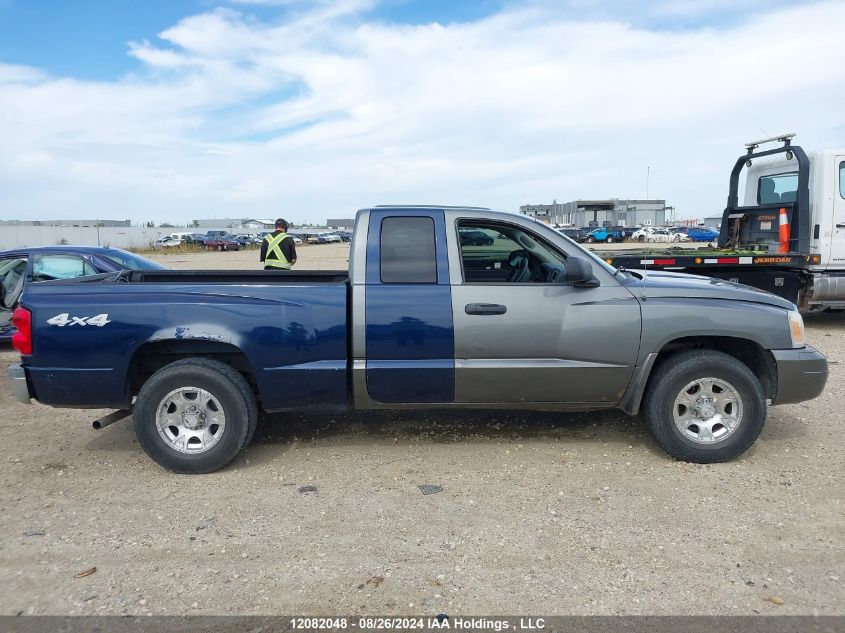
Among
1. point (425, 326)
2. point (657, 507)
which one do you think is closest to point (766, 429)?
point (657, 507)

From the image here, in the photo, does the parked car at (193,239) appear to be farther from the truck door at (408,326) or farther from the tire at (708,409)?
the tire at (708,409)

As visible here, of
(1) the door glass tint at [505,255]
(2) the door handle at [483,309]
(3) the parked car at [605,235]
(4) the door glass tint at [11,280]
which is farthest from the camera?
(3) the parked car at [605,235]

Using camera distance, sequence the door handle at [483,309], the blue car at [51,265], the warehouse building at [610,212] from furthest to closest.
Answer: the warehouse building at [610,212]
the blue car at [51,265]
the door handle at [483,309]

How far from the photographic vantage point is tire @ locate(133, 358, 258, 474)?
438cm

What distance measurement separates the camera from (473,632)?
2.80 m

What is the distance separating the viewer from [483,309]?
4.47 metres

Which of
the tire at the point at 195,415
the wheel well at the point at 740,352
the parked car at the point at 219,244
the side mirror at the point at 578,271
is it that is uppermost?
the parked car at the point at 219,244

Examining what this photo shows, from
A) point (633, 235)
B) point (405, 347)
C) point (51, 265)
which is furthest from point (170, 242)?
point (405, 347)

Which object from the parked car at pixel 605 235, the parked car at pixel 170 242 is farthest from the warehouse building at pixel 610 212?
the parked car at pixel 170 242

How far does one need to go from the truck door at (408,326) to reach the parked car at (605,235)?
4872 centimetres

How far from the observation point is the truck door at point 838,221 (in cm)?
925

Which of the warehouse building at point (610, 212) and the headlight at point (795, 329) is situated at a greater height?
the warehouse building at point (610, 212)

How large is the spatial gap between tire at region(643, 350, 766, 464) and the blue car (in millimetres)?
6496

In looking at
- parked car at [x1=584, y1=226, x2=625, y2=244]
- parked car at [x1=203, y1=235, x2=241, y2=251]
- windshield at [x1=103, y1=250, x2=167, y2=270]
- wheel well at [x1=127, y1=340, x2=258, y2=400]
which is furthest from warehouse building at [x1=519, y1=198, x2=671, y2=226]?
wheel well at [x1=127, y1=340, x2=258, y2=400]
